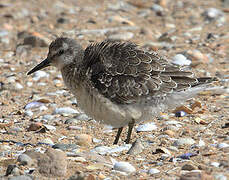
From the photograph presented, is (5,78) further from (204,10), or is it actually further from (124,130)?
(204,10)

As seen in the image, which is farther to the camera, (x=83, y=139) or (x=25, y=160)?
(x=83, y=139)

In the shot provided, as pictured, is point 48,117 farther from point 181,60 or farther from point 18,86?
point 181,60

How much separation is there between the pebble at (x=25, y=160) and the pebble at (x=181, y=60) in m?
5.08

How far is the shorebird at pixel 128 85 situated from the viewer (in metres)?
7.22

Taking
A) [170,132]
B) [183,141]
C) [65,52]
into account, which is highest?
[65,52]

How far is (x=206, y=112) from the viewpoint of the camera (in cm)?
848

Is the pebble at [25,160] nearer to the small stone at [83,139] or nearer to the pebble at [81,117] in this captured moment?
the small stone at [83,139]

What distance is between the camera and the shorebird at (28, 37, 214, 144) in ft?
23.7

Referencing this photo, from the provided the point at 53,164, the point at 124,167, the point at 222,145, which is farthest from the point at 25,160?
the point at 222,145

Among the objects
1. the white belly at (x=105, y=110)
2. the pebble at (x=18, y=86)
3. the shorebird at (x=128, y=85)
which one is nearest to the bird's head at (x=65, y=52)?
the shorebird at (x=128, y=85)

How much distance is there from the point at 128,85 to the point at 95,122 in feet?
4.74

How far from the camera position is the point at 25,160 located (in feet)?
19.8

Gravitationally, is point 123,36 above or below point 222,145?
below

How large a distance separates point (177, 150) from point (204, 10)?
805 cm
